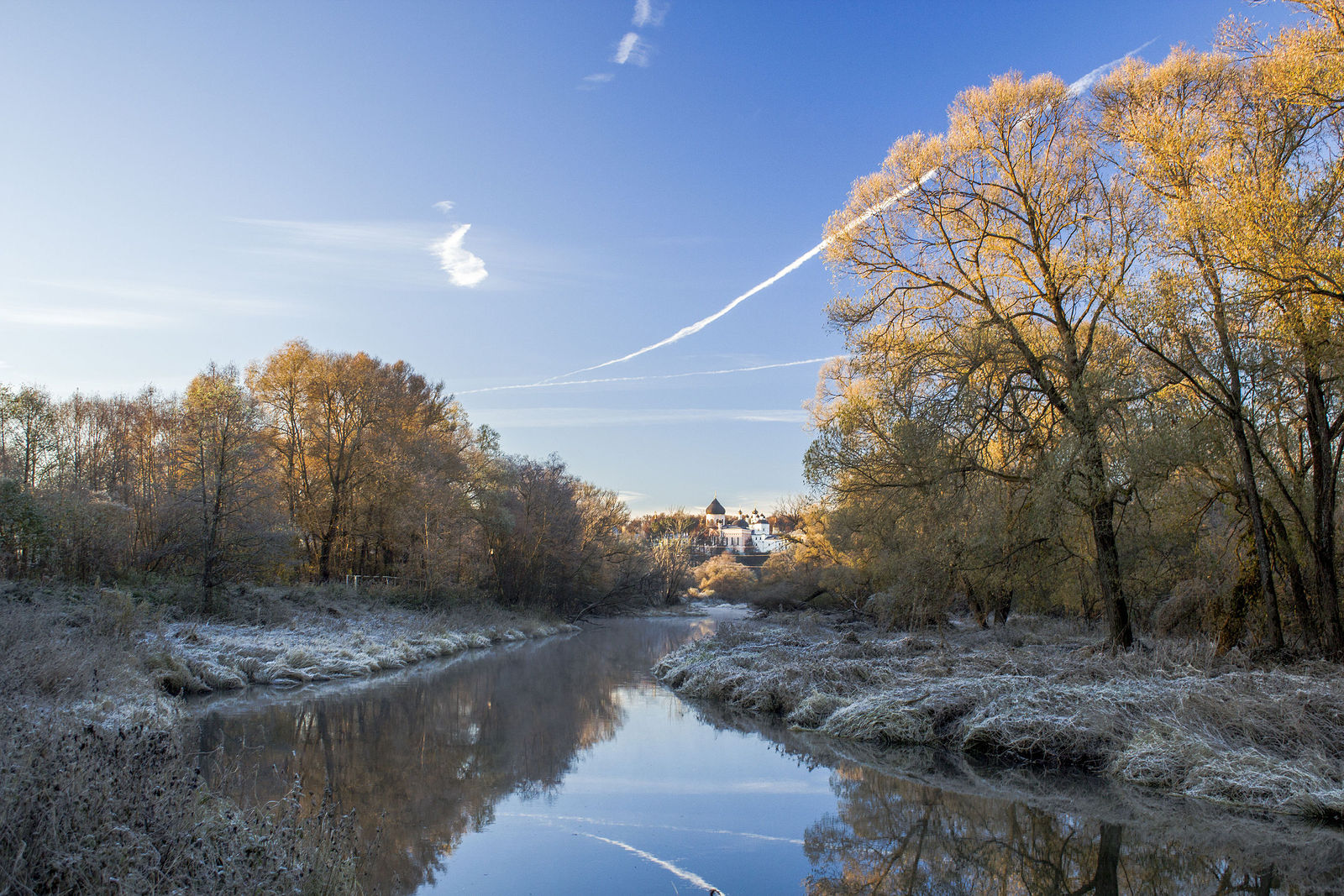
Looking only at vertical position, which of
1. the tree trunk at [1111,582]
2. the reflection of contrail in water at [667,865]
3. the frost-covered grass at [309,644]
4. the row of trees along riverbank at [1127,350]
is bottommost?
the frost-covered grass at [309,644]

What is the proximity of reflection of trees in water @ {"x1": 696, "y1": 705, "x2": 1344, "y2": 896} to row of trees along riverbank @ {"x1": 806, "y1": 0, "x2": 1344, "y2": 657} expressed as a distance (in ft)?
17.3

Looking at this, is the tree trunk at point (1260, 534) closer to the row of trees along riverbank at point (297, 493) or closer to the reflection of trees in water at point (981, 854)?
the reflection of trees in water at point (981, 854)

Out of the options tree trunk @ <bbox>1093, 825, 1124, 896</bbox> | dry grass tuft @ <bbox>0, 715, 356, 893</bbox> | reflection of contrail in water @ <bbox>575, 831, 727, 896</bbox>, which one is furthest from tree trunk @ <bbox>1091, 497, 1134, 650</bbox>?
dry grass tuft @ <bbox>0, 715, 356, 893</bbox>

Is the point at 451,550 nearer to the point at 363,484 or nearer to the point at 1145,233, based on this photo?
the point at 363,484

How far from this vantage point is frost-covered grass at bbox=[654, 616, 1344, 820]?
7.89 meters

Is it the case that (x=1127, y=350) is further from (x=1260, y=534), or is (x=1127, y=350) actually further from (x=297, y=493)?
A: (x=297, y=493)

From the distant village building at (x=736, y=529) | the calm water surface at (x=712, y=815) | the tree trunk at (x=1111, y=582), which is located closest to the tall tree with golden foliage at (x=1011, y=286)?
the tree trunk at (x=1111, y=582)

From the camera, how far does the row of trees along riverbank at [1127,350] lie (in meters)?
10.6

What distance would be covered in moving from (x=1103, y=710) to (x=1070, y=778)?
3.60ft

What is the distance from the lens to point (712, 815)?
817cm

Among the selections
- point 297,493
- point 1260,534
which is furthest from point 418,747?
point 297,493

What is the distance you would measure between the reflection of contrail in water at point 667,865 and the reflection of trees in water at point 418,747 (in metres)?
1.27

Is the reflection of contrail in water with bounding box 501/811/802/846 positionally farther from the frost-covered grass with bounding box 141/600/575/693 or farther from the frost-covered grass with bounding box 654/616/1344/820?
the frost-covered grass with bounding box 141/600/575/693

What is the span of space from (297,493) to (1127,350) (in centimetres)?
3209
